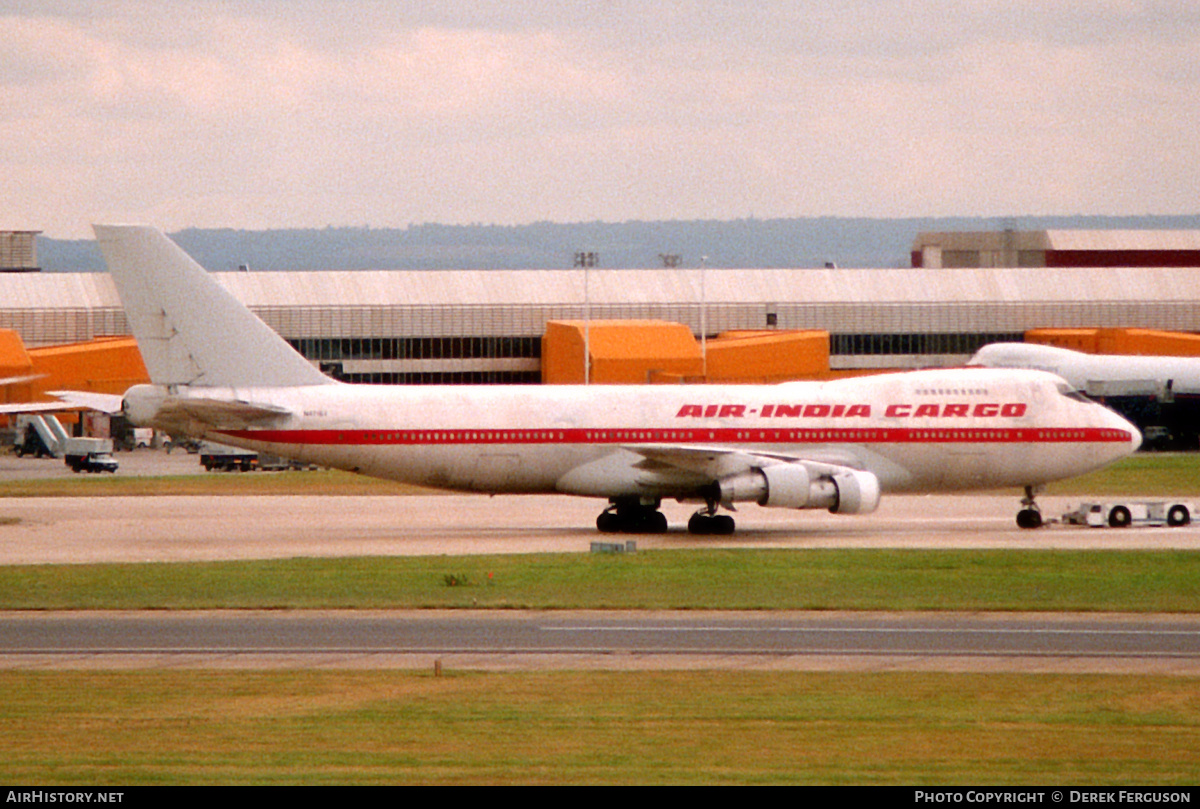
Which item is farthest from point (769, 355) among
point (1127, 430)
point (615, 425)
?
point (615, 425)

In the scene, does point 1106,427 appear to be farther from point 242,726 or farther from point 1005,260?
point 1005,260

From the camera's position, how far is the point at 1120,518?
48.8m

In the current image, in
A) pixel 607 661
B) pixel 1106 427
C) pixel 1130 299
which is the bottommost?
pixel 607 661

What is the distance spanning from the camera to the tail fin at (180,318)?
145ft

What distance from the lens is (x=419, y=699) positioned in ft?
72.2

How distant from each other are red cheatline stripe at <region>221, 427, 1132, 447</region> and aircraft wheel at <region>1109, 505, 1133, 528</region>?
2.19m

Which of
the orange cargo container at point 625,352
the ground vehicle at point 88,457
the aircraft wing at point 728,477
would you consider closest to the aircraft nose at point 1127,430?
the aircraft wing at point 728,477

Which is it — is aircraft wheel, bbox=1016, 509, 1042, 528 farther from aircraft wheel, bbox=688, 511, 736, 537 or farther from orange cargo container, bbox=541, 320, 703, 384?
orange cargo container, bbox=541, 320, 703, 384

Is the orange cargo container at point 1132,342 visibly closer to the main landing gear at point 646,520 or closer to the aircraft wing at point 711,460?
the aircraft wing at point 711,460

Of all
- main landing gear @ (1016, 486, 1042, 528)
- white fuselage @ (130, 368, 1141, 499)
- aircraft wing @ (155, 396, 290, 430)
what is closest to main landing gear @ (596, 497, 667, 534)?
white fuselage @ (130, 368, 1141, 499)

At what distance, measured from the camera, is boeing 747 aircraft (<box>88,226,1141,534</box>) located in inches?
1759

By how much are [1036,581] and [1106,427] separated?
1544 cm
